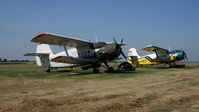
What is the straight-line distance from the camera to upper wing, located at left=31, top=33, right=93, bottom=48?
694 inches

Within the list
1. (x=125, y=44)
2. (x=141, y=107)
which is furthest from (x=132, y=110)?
(x=125, y=44)

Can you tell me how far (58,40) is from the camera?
19.8 m

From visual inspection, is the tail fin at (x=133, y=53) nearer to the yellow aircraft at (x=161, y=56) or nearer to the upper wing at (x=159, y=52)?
the yellow aircraft at (x=161, y=56)

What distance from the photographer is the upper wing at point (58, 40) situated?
17.6 m

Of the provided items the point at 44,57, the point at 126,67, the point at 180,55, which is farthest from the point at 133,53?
the point at 44,57

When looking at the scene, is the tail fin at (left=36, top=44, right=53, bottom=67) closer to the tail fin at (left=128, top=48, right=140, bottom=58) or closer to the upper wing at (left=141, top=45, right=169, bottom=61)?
the upper wing at (left=141, top=45, right=169, bottom=61)

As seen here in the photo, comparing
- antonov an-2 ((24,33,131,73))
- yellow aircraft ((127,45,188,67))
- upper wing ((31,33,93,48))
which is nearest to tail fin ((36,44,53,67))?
antonov an-2 ((24,33,131,73))

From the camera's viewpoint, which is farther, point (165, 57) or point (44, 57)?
point (165, 57)

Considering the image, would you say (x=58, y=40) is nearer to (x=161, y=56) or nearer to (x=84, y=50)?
(x=84, y=50)

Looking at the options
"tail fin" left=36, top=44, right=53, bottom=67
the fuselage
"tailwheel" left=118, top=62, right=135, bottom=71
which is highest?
"tail fin" left=36, top=44, right=53, bottom=67

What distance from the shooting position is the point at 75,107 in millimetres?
4965

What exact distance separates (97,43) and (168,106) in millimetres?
16149

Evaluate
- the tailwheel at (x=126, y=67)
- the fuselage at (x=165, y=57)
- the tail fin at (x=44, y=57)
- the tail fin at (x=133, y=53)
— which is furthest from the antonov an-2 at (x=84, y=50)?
the tail fin at (x=133, y=53)

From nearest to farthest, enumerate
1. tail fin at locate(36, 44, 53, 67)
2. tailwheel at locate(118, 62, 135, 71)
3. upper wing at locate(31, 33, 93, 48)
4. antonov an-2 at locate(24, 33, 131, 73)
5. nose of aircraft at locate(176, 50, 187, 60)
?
1. upper wing at locate(31, 33, 93, 48)
2. antonov an-2 at locate(24, 33, 131, 73)
3. tailwheel at locate(118, 62, 135, 71)
4. tail fin at locate(36, 44, 53, 67)
5. nose of aircraft at locate(176, 50, 187, 60)
